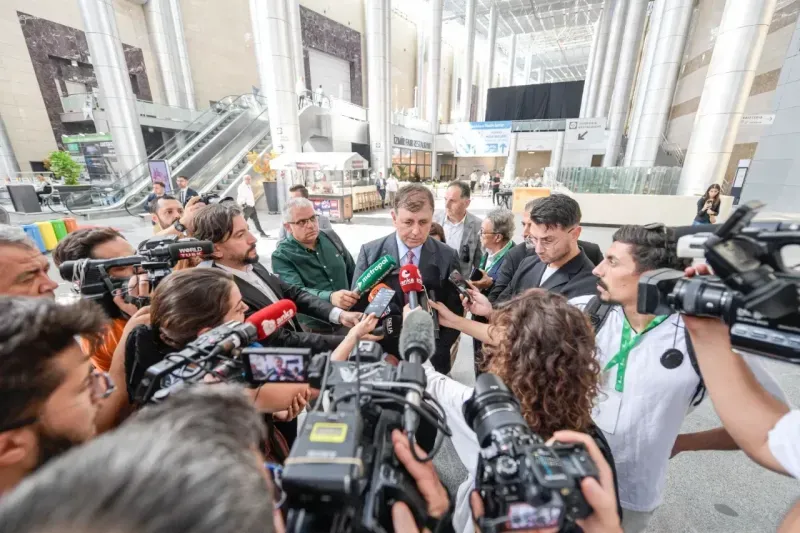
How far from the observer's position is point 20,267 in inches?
51.3

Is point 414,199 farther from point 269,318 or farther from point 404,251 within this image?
point 269,318

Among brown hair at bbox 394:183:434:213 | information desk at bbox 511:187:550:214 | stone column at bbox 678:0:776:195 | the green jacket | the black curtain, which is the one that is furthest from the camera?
the black curtain

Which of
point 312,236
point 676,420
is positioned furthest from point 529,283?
point 312,236

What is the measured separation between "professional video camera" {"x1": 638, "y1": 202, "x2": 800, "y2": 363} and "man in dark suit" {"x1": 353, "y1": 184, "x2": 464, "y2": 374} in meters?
1.29

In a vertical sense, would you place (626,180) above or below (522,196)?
above

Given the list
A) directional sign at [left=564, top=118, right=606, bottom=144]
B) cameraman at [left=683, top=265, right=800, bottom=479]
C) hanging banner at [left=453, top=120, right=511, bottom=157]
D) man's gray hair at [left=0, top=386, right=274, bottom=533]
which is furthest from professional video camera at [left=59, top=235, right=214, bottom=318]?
hanging banner at [left=453, top=120, right=511, bottom=157]

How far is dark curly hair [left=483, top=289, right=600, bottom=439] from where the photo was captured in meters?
0.95

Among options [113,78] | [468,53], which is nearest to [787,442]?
[113,78]

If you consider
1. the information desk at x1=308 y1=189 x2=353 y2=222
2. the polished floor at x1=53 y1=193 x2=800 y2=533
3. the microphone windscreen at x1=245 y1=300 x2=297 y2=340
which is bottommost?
the polished floor at x1=53 y1=193 x2=800 y2=533

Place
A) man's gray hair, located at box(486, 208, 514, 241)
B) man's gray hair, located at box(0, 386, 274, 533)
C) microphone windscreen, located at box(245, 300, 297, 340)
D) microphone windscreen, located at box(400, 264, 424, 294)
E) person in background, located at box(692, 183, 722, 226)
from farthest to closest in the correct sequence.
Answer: person in background, located at box(692, 183, 722, 226) < man's gray hair, located at box(486, 208, 514, 241) < microphone windscreen, located at box(400, 264, 424, 294) < microphone windscreen, located at box(245, 300, 297, 340) < man's gray hair, located at box(0, 386, 274, 533)

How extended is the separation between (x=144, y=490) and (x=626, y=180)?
12.0 m

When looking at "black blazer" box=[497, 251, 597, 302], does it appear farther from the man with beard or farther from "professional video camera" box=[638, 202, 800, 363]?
the man with beard

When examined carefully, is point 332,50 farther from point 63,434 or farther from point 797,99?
point 63,434

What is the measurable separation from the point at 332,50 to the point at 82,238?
2318 centimetres
